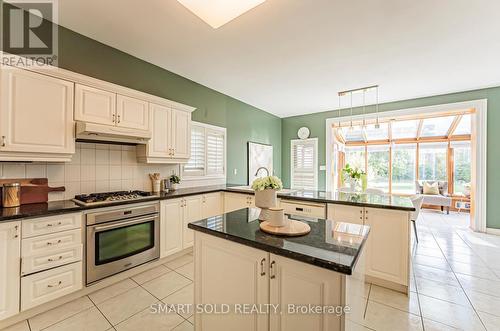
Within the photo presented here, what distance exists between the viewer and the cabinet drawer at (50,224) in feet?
5.78

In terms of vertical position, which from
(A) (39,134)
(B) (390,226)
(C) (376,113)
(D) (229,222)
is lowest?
(B) (390,226)

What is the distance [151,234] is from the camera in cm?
262

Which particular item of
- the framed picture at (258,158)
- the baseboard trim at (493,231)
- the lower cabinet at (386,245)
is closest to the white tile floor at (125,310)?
the lower cabinet at (386,245)

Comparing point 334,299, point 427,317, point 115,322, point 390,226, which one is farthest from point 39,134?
point 427,317

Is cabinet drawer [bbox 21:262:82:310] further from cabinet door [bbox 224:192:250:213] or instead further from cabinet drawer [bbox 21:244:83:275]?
cabinet door [bbox 224:192:250:213]

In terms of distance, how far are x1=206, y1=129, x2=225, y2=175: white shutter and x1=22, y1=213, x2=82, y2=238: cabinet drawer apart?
7.41 ft

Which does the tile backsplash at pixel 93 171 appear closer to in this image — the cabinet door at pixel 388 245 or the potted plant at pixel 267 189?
the potted plant at pixel 267 189

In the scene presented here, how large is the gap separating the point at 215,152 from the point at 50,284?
288cm

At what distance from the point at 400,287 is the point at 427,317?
0.38 m

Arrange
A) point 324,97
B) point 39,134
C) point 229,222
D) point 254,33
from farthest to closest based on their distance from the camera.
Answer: point 324,97 < point 254,33 < point 39,134 < point 229,222

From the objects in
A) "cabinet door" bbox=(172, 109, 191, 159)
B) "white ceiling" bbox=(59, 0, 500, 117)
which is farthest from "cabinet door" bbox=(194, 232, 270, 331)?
"white ceiling" bbox=(59, 0, 500, 117)

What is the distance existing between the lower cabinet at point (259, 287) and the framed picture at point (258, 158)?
3606mm

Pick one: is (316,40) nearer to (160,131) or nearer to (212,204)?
(160,131)

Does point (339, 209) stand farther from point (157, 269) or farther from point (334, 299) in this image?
point (157, 269)
